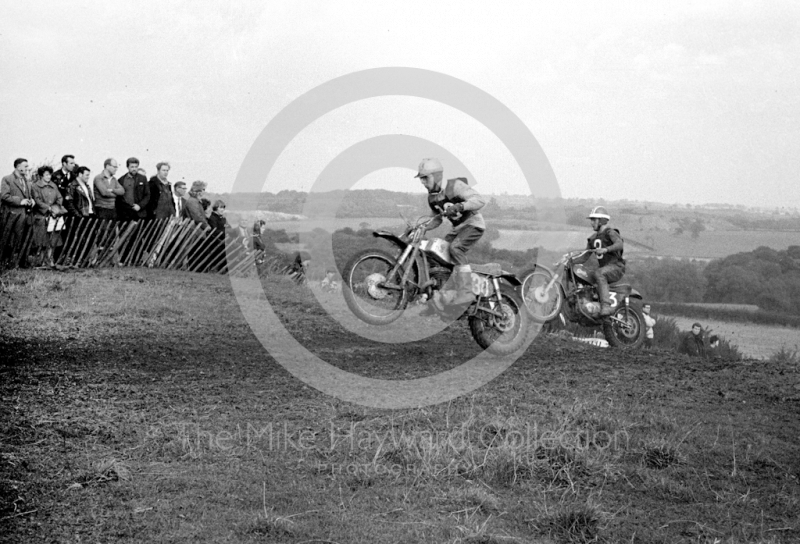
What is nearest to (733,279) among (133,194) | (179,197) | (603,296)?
(603,296)

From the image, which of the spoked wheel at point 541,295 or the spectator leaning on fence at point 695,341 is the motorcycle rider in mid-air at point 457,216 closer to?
the spoked wheel at point 541,295

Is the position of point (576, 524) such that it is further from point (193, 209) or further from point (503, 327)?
point (193, 209)

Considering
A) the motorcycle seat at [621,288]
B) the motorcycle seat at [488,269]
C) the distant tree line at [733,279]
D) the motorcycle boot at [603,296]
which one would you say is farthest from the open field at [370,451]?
the distant tree line at [733,279]

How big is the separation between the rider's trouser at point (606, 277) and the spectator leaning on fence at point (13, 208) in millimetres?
10477

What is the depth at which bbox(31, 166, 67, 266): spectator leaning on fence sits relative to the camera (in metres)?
15.1

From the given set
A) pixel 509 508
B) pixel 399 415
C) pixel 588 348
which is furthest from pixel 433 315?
pixel 509 508

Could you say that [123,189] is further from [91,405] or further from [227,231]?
[91,405]

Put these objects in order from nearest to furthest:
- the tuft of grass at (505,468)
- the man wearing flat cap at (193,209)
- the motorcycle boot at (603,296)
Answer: the tuft of grass at (505,468), the motorcycle boot at (603,296), the man wearing flat cap at (193,209)

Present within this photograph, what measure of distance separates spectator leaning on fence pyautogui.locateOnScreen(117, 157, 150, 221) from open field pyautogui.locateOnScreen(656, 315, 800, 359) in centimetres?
1140

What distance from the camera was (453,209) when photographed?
10258 millimetres

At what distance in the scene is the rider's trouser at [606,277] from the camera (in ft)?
41.8

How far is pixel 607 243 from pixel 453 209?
3.83m

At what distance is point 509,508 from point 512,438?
123 centimetres

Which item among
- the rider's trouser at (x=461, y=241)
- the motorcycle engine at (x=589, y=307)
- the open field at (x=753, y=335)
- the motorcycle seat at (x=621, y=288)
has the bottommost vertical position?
the open field at (x=753, y=335)
